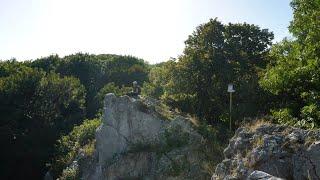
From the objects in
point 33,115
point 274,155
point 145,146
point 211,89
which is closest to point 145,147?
point 145,146

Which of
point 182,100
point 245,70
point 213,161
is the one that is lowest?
point 213,161

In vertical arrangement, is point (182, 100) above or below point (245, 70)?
below

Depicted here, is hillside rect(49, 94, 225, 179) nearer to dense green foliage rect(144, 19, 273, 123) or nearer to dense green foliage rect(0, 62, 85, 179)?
dense green foliage rect(144, 19, 273, 123)

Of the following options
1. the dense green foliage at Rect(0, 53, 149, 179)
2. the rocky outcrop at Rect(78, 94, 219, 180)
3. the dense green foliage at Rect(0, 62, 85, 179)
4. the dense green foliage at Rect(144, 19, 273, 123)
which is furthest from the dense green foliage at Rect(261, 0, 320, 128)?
the dense green foliage at Rect(0, 62, 85, 179)

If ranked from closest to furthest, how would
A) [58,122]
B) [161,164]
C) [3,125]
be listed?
[161,164] < [3,125] < [58,122]

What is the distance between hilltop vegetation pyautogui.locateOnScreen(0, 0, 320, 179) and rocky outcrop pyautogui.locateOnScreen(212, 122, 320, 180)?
8.03ft

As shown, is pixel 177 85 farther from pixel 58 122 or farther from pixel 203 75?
pixel 58 122

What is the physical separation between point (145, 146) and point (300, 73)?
810 cm

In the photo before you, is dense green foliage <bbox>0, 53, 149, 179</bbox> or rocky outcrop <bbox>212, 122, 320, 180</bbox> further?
dense green foliage <bbox>0, 53, 149, 179</bbox>

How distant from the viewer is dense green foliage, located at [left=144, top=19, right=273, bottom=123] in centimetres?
2300

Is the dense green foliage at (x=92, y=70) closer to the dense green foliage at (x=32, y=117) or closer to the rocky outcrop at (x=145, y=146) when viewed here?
the dense green foliage at (x=32, y=117)

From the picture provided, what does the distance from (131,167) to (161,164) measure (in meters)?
1.87

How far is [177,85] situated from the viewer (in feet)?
81.1

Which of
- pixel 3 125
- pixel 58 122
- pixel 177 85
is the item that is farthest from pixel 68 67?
pixel 177 85
